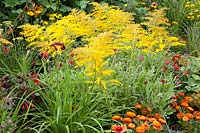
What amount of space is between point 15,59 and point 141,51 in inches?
51.5

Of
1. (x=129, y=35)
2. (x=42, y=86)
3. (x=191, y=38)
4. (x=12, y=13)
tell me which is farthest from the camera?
(x=191, y=38)

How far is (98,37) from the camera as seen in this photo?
134 inches

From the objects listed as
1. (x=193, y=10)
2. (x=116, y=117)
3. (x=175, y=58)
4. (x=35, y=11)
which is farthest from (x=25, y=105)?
(x=193, y=10)

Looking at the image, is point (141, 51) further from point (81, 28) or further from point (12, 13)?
point (12, 13)

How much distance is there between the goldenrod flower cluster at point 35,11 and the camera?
16.7 ft

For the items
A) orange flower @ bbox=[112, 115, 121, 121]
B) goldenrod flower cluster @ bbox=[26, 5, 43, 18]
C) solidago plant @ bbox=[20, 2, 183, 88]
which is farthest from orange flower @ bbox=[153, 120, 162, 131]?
goldenrod flower cluster @ bbox=[26, 5, 43, 18]

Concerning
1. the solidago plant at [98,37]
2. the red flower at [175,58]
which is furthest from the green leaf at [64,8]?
the red flower at [175,58]

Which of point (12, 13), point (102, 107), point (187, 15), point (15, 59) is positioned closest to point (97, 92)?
point (102, 107)

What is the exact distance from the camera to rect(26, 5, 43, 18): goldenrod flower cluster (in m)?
5.09

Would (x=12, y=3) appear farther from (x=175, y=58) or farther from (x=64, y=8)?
(x=175, y=58)

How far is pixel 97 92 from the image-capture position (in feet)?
11.4

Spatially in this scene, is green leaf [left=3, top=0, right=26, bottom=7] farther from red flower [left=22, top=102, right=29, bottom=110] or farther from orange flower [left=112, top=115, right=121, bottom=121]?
orange flower [left=112, top=115, right=121, bottom=121]

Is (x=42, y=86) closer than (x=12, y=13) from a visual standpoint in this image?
Yes

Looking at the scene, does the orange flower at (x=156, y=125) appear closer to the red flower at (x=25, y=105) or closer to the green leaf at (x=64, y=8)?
the red flower at (x=25, y=105)
